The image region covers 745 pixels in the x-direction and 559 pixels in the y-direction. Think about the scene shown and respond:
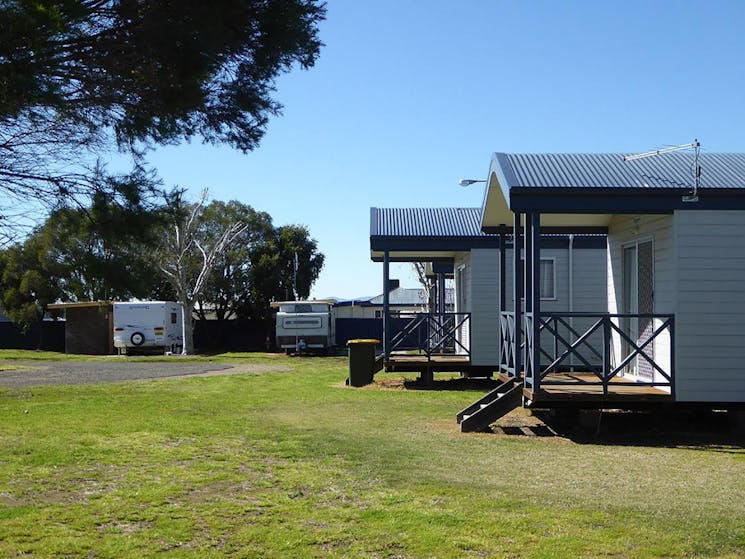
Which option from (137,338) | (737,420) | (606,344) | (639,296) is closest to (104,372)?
(137,338)

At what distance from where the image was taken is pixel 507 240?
19.0 m

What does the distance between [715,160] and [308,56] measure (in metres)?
8.52

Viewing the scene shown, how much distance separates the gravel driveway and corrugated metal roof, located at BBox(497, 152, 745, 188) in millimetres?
12543

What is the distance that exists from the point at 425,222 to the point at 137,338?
20018 mm

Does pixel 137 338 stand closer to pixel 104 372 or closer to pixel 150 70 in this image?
pixel 104 372

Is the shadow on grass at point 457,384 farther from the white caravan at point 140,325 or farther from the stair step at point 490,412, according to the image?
the white caravan at point 140,325

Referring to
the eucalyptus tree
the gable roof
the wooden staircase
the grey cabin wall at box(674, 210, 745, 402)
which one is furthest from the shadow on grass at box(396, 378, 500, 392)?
the eucalyptus tree

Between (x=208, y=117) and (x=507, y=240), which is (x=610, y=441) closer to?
(x=208, y=117)

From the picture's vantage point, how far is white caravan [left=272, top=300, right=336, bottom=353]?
113 feet

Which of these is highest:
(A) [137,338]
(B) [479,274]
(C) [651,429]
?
(B) [479,274]

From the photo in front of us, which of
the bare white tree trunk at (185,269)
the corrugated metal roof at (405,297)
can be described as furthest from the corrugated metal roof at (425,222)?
the corrugated metal roof at (405,297)

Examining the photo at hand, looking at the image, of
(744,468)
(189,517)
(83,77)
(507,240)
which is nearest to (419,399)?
(507,240)

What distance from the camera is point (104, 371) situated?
2491cm

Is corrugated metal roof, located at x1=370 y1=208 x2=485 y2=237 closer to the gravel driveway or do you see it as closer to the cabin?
the gravel driveway
